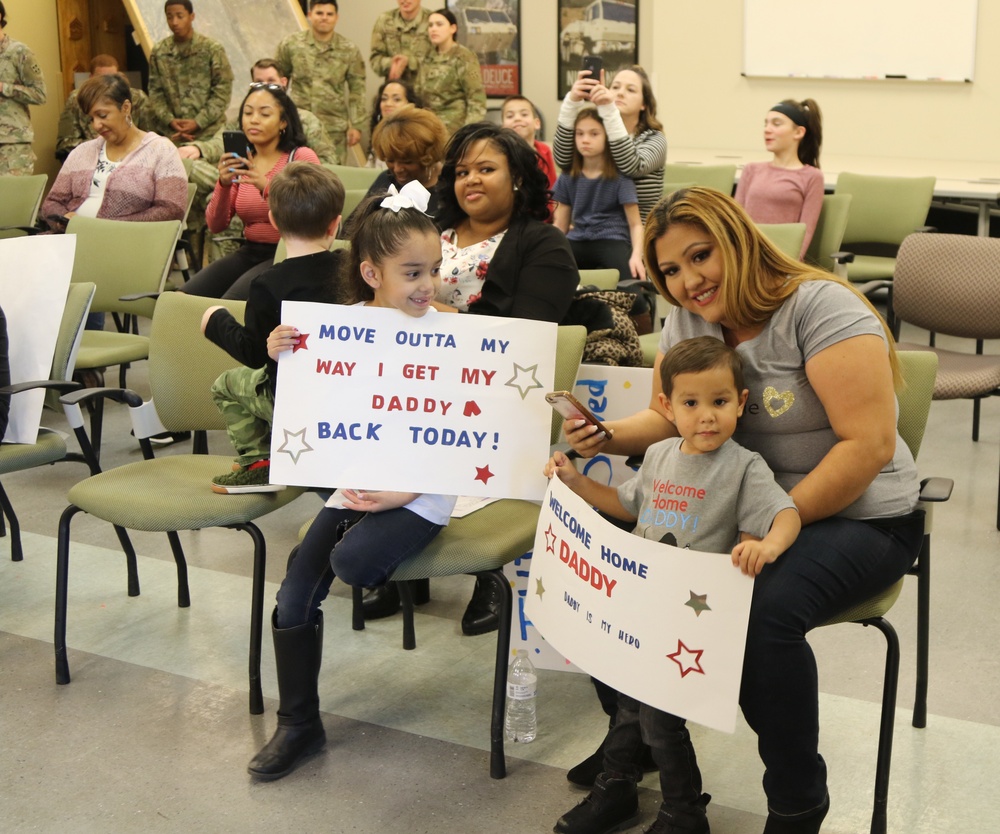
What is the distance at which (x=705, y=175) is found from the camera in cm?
619

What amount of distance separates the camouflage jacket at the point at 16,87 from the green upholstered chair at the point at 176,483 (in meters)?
4.85

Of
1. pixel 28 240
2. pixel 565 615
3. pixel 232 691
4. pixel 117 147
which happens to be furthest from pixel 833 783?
pixel 117 147

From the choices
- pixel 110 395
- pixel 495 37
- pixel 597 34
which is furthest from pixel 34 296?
pixel 495 37

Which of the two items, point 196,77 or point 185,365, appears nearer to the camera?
point 185,365

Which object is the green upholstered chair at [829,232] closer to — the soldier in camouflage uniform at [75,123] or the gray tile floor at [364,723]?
the gray tile floor at [364,723]

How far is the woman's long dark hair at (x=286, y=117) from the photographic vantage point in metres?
4.71

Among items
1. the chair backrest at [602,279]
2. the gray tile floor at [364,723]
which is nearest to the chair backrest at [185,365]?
the gray tile floor at [364,723]

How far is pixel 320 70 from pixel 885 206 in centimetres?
418

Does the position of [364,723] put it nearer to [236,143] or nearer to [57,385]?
[57,385]

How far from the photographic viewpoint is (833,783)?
2367 mm

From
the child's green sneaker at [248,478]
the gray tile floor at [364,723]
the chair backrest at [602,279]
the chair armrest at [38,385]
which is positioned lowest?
the gray tile floor at [364,723]

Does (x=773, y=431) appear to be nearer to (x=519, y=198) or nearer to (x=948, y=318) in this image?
(x=519, y=198)

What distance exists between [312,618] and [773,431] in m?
1.02

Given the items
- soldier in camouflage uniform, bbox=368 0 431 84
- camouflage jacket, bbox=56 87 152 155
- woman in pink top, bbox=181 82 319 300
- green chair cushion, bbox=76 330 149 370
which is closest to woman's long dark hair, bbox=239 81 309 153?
woman in pink top, bbox=181 82 319 300
